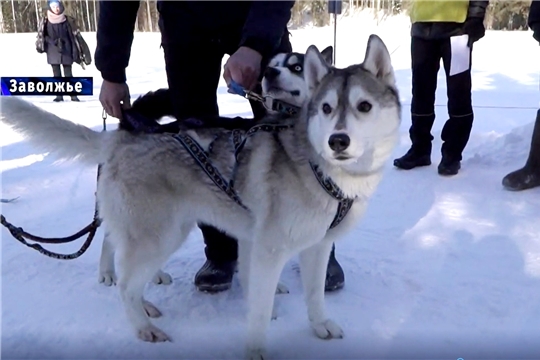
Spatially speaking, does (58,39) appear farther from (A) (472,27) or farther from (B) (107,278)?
(B) (107,278)

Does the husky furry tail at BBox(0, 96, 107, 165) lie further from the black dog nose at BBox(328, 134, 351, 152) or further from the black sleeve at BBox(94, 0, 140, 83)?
the black dog nose at BBox(328, 134, 351, 152)

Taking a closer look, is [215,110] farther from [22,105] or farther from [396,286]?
[396,286]

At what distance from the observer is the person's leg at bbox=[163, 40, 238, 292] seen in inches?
94.9

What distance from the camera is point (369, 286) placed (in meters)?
2.50

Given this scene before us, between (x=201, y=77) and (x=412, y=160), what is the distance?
2432 millimetres

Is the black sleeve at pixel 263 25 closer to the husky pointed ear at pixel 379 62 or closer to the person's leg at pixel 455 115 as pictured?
the husky pointed ear at pixel 379 62

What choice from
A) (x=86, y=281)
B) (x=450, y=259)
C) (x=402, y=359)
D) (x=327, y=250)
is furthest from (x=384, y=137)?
(x=86, y=281)

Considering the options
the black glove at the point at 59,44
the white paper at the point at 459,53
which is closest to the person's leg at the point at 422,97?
the white paper at the point at 459,53

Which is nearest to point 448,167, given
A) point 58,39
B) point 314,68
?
point 314,68

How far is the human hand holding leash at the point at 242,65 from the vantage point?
6.72 ft

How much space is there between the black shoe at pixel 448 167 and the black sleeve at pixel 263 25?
2.47 meters

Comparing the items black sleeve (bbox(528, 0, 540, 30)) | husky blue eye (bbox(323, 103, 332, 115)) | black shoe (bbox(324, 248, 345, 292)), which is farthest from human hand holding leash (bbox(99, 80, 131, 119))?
black sleeve (bbox(528, 0, 540, 30))

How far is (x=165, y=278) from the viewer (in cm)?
254

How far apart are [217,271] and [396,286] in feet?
2.88
